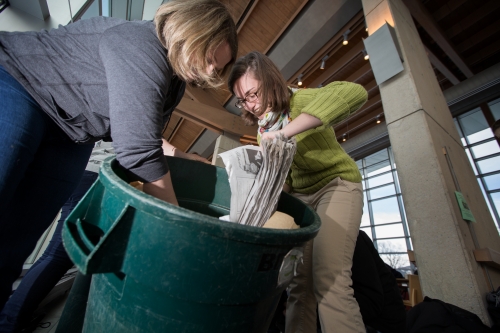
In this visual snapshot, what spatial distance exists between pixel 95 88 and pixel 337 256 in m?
0.90

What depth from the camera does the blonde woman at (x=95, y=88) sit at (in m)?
0.49

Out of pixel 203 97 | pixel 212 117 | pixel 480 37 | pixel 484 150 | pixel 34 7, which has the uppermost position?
pixel 480 37

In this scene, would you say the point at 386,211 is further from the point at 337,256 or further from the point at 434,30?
the point at 337,256

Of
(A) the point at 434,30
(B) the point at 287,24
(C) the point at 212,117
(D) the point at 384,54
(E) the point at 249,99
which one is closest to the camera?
(E) the point at 249,99

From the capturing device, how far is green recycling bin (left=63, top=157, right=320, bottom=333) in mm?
343

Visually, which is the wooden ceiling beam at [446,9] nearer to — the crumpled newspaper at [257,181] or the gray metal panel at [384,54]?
the gray metal panel at [384,54]

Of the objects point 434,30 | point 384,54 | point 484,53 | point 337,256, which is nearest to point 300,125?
point 337,256

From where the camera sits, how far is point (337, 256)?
0.81 m

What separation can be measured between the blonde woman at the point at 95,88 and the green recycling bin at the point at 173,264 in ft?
0.44

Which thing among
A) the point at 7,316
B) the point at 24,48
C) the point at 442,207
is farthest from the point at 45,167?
the point at 442,207

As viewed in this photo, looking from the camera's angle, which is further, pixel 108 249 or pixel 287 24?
pixel 287 24

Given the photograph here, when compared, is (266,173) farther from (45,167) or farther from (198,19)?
(45,167)

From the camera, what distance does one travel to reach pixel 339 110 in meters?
0.87

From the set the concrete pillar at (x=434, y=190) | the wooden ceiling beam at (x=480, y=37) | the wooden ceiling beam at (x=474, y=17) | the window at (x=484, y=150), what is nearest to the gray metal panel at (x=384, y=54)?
the concrete pillar at (x=434, y=190)
